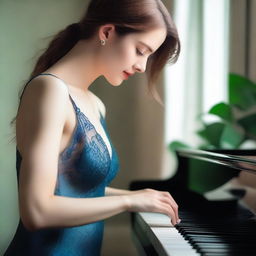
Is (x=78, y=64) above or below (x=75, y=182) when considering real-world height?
above

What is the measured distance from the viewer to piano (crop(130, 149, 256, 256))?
1.10 metres

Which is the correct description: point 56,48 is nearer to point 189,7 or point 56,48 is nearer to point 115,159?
point 115,159

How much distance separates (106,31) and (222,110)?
1.53 meters

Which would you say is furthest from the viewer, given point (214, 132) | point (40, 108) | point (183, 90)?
point (183, 90)

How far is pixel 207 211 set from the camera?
1.60 meters

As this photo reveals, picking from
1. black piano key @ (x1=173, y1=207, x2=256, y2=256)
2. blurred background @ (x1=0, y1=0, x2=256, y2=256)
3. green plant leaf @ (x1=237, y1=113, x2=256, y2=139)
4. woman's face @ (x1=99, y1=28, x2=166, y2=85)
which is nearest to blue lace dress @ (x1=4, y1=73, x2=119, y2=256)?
woman's face @ (x1=99, y1=28, x2=166, y2=85)

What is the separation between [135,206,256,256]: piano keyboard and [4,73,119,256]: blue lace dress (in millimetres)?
204

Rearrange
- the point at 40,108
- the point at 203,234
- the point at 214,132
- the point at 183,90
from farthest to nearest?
the point at 183,90 < the point at 214,132 < the point at 203,234 < the point at 40,108

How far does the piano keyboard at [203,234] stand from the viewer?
1.05 m

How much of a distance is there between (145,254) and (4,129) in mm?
1158

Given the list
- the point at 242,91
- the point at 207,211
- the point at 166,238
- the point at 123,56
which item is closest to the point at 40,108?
the point at 123,56

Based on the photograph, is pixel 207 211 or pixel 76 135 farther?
pixel 207 211

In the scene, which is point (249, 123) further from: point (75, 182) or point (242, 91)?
point (75, 182)

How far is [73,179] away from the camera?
3.68 feet
